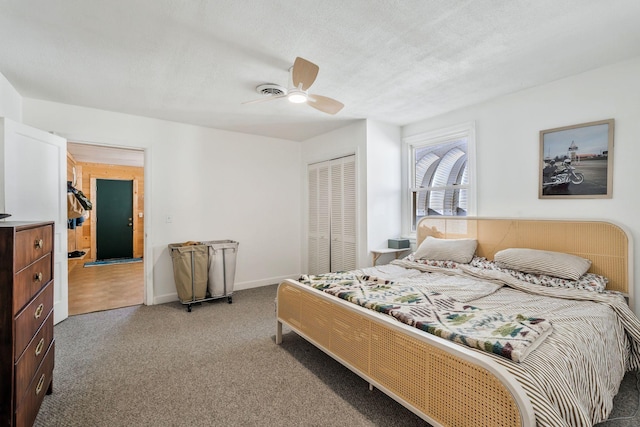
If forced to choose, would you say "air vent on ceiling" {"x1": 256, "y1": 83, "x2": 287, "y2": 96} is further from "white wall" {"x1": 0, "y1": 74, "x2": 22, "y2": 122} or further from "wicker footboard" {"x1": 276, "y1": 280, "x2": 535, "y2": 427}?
"white wall" {"x1": 0, "y1": 74, "x2": 22, "y2": 122}

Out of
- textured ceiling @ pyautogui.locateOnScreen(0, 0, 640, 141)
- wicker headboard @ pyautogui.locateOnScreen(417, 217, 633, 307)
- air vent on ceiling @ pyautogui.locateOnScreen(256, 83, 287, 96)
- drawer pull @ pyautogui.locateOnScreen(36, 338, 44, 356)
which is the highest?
textured ceiling @ pyautogui.locateOnScreen(0, 0, 640, 141)

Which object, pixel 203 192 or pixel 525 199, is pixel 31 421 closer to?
pixel 203 192

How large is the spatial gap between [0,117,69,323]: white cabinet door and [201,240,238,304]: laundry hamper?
1.57m

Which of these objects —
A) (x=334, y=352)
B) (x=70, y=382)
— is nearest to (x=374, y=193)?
(x=334, y=352)

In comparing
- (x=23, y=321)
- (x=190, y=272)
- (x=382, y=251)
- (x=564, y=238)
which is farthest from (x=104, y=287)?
(x=564, y=238)

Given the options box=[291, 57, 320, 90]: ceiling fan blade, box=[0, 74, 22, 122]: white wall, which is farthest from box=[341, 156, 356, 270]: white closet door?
box=[0, 74, 22, 122]: white wall

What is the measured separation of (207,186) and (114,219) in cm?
492

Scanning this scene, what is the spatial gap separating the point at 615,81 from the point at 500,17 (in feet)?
5.00

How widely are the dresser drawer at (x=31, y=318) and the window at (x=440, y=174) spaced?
3882 millimetres

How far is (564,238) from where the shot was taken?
285 cm

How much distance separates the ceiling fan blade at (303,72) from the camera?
2.12 meters

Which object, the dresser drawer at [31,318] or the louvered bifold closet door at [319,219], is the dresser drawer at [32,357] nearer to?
the dresser drawer at [31,318]

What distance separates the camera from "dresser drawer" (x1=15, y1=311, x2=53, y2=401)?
1.49 m

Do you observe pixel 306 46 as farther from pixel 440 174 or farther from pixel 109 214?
pixel 109 214
